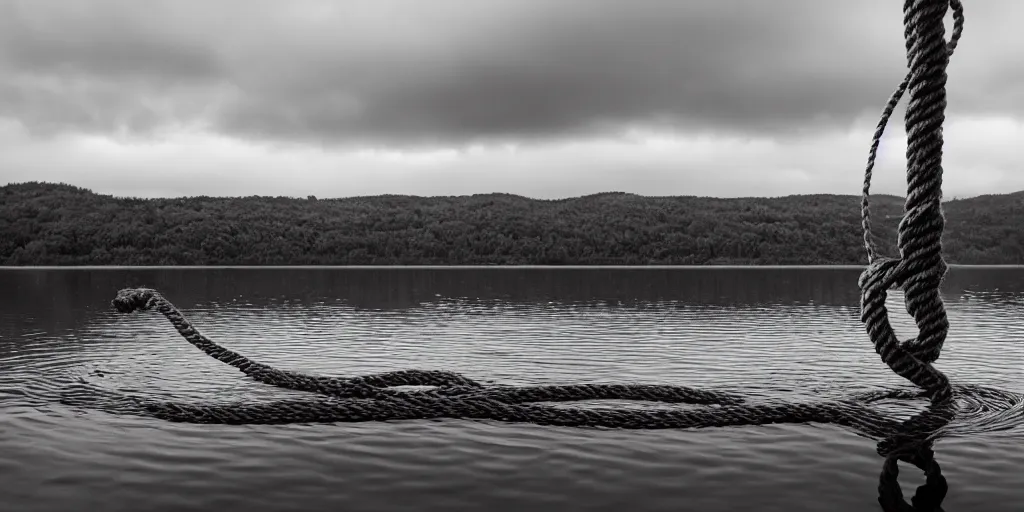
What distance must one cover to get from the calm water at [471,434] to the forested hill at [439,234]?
103369mm

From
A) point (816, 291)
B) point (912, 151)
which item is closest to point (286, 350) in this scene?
point (912, 151)

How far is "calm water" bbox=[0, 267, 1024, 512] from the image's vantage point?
9.20 metres

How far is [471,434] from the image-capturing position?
12.0m

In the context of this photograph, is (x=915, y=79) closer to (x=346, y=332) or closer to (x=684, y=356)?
(x=684, y=356)

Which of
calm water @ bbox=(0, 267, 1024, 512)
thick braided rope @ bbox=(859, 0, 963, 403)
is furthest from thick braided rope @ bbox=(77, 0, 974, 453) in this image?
calm water @ bbox=(0, 267, 1024, 512)

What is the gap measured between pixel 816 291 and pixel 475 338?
40812 mm

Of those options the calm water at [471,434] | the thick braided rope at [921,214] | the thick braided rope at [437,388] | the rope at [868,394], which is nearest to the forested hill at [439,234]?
the calm water at [471,434]

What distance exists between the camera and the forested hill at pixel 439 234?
447 feet

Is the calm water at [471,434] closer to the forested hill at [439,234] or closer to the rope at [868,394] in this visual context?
the rope at [868,394]

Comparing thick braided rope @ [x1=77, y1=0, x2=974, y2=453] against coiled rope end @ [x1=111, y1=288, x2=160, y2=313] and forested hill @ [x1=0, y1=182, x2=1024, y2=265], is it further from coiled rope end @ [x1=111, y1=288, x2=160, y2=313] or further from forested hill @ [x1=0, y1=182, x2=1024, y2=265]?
forested hill @ [x1=0, y1=182, x2=1024, y2=265]

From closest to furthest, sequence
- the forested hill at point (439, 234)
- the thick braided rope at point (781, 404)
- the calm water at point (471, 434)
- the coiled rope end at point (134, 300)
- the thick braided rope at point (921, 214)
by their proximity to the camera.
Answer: the calm water at point (471, 434), the thick braided rope at point (921, 214), the thick braided rope at point (781, 404), the coiled rope end at point (134, 300), the forested hill at point (439, 234)

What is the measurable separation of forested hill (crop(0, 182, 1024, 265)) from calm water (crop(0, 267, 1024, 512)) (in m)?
103

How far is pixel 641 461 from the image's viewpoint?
1052 centimetres

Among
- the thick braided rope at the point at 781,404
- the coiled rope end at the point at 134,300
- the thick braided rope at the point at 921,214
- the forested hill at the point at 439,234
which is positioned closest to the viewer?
the thick braided rope at the point at 921,214
